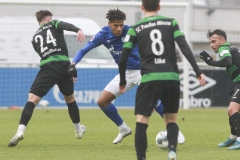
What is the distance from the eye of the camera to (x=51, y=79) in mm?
10102

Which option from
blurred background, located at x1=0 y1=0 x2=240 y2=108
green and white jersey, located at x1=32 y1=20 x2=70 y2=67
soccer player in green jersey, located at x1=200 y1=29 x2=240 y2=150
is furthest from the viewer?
blurred background, located at x1=0 y1=0 x2=240 y2=108

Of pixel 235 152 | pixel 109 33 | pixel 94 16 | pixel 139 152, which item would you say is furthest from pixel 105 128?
pixel 94 16

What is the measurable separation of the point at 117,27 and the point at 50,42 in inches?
45.2

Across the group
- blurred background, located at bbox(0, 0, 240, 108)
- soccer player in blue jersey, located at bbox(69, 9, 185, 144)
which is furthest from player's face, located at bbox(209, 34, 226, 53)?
blurred background, located at bbox(0, 0, 240, 108)

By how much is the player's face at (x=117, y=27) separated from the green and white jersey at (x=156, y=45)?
8.38 feet

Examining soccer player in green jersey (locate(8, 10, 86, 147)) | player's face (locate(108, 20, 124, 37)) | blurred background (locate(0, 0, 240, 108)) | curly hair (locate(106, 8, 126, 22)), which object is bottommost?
blurred background (locate(0, 0, 240, 108))

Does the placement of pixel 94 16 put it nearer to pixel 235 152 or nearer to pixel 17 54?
pixel 17 54

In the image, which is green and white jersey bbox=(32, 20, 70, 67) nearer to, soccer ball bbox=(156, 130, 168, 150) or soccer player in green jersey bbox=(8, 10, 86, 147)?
soccer player in green jersey bbox=(8, 10, 86, 147)

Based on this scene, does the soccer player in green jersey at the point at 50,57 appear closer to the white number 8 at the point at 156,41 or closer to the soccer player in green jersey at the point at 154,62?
the soccer player in green jersey at the point at 154,62

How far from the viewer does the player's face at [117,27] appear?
9.70m

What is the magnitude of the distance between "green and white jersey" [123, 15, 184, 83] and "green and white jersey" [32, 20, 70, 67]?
3223 millimetres

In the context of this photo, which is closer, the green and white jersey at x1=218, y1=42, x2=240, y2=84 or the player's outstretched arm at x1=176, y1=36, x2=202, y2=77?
the player's outstretched arm at x1=176, y1=36, x2=202, y2=77

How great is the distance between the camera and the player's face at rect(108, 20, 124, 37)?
970 cm

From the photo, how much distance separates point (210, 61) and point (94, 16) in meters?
11.1
